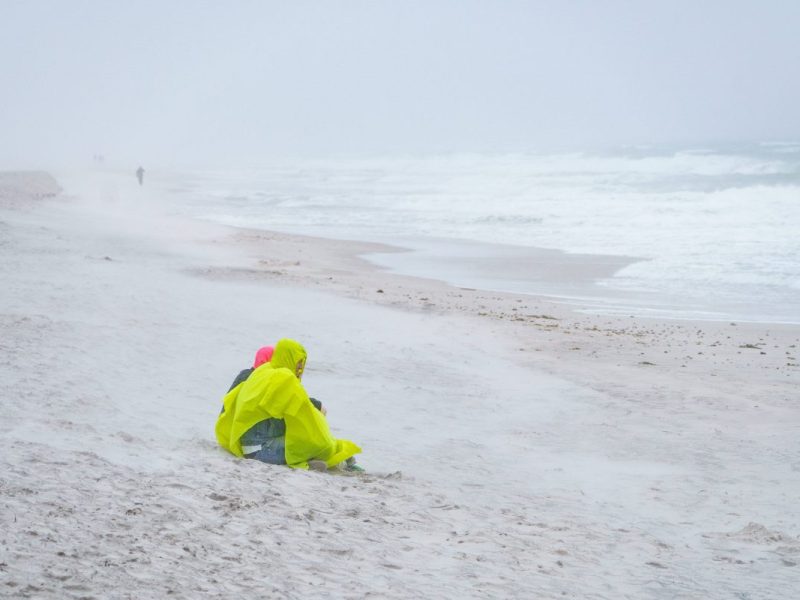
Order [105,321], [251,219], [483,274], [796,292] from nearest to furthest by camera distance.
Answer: [105,321]
[796,292]
[483,274]
[251,219]

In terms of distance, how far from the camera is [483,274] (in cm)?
1875

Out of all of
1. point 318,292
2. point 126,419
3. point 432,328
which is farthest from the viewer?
point 318,292

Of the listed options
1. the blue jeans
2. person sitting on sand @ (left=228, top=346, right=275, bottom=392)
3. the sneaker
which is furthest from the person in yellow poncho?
person sitting on sand @ (left=228, top=346, right=275, bottom=392)

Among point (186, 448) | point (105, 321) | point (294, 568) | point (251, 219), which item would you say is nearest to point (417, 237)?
point (251, 219)

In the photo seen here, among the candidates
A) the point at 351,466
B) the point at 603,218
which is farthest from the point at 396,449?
the point at 603,218

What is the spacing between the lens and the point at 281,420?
627cm

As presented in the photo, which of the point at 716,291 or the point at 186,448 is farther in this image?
the point at 716,291

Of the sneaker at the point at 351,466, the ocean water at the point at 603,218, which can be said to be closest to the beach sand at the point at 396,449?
the sneaker at the point at 351,466

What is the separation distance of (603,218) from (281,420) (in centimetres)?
2632

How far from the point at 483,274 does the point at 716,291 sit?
14.2ft

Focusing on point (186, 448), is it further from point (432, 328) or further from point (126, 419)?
point (432, 328)

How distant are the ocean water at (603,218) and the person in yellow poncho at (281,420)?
A: 9.01 meters

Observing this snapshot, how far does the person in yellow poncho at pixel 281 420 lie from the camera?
6148mm

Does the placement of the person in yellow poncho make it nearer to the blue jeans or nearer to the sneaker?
the blue jeans
